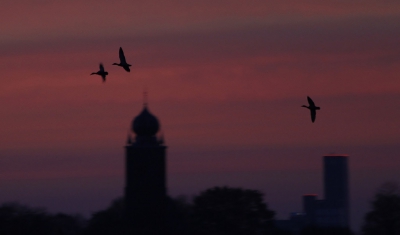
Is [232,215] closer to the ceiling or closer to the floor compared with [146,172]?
closer to the floor

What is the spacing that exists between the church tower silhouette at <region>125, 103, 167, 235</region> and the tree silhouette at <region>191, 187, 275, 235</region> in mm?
14401

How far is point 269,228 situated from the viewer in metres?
95.1

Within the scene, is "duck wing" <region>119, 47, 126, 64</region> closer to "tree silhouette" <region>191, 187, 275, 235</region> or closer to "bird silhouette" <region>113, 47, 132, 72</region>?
"bird silhouette" <region>113, 47, 132, 72</region>

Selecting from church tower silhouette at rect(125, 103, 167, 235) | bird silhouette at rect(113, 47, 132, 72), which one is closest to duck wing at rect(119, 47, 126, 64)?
bird silhouette at rect(113, 47, 132, 72)

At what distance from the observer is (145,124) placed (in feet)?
370

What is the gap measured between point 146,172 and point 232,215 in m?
19.3

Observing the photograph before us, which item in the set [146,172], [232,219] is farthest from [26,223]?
[146,172]

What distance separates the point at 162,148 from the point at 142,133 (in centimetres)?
220

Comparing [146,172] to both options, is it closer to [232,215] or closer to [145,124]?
[145,124]

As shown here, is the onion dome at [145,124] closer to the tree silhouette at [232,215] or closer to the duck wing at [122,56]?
the tree silhouette at [232,215]

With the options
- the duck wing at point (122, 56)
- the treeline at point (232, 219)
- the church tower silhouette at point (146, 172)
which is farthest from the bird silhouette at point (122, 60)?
the church tower silhouette at point (146, 172)

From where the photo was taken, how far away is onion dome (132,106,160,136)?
4437 inches

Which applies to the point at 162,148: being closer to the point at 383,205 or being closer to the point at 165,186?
the point at 165,186

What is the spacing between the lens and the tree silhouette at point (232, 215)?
93.6m
